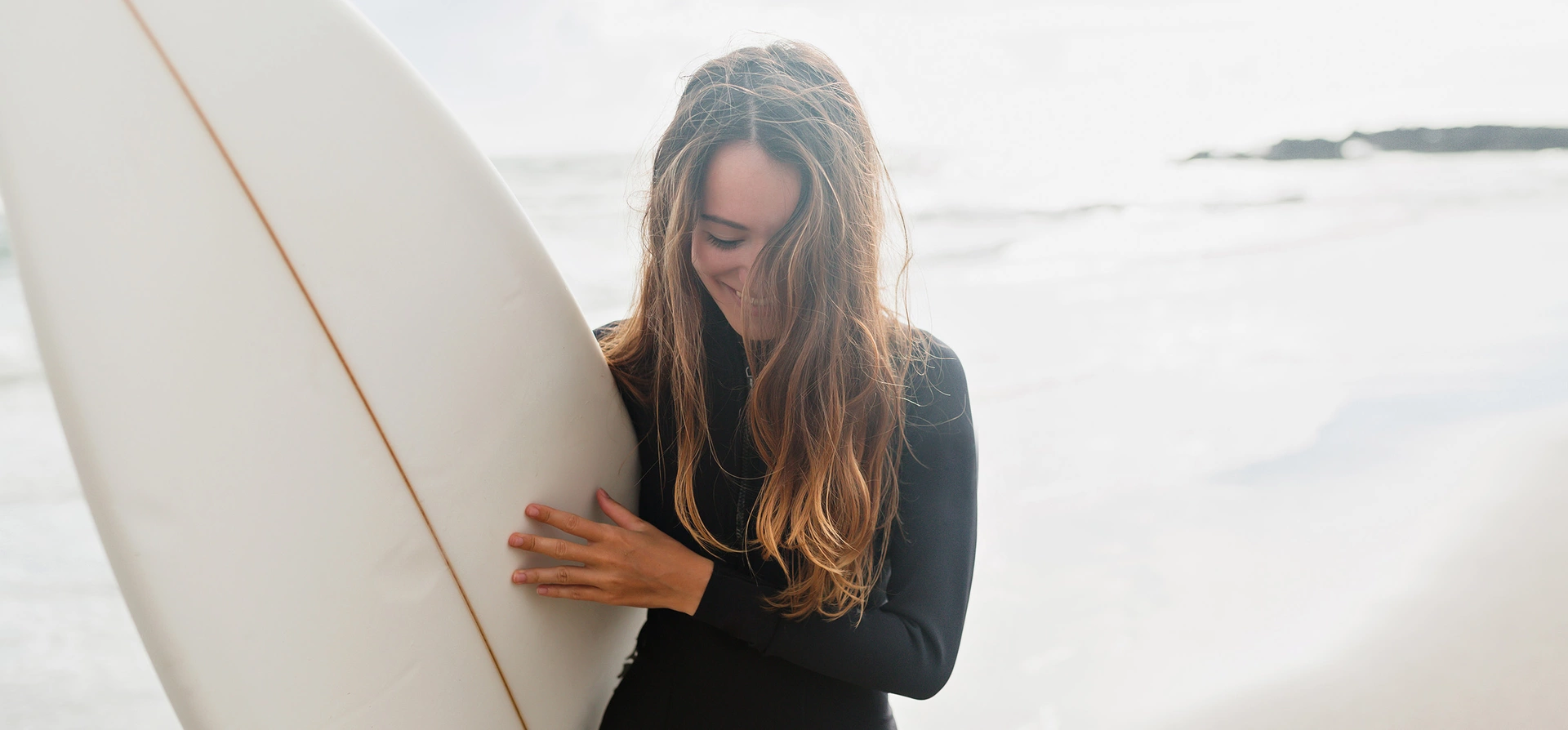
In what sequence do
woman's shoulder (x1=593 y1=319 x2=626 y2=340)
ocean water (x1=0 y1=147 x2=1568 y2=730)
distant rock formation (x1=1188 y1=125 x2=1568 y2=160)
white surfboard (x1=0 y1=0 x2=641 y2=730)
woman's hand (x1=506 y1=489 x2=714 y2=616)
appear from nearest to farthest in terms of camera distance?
white surfboard (x1=0 y1=0 x2=641 y2=730), woman's hand (x1=506 y1=489 x2=714 y2=616), woman's shoulder (x1=593 y1=319 x2=626 y2=340), ocean water (x1=0 y1=147 x2=1568 y2=730), distant rock formation (x1=1188 y1=125 x2=1568 y2=160)

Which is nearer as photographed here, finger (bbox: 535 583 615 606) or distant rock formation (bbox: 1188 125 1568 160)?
finger (bbox: 535 583 615 606)

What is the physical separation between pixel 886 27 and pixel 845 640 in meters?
10.3

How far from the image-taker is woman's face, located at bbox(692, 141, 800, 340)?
2.97 ft

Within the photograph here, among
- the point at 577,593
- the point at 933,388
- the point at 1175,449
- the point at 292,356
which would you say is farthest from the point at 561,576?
the point at 1175,449

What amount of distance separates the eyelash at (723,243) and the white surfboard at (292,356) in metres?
0.20

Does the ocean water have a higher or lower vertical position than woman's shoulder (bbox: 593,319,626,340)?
lower

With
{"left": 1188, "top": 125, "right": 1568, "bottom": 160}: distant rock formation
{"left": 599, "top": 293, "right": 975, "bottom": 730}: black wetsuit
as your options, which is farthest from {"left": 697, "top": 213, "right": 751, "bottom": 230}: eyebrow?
{"left": 1188, "top": 125, "right": 1568, "bottom": 160}: distant rock formation

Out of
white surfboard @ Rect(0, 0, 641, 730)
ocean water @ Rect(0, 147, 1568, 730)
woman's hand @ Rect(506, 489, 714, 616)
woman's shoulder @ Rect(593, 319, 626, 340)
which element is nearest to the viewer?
white surfboard @ Rect(0, 0, 641, 730)

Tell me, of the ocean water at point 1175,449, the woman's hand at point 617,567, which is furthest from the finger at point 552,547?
the ocean water at point 1175,449

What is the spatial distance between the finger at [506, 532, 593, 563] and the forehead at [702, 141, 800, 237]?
38 cm

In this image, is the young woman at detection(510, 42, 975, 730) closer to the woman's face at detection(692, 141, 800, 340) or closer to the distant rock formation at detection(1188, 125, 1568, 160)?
the woman's face at detection(692, 141, 800, 340)

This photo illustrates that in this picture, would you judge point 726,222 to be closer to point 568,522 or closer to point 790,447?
point 790,447

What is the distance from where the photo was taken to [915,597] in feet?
3.05

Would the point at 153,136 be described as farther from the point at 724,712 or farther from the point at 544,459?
the point at 724,712
